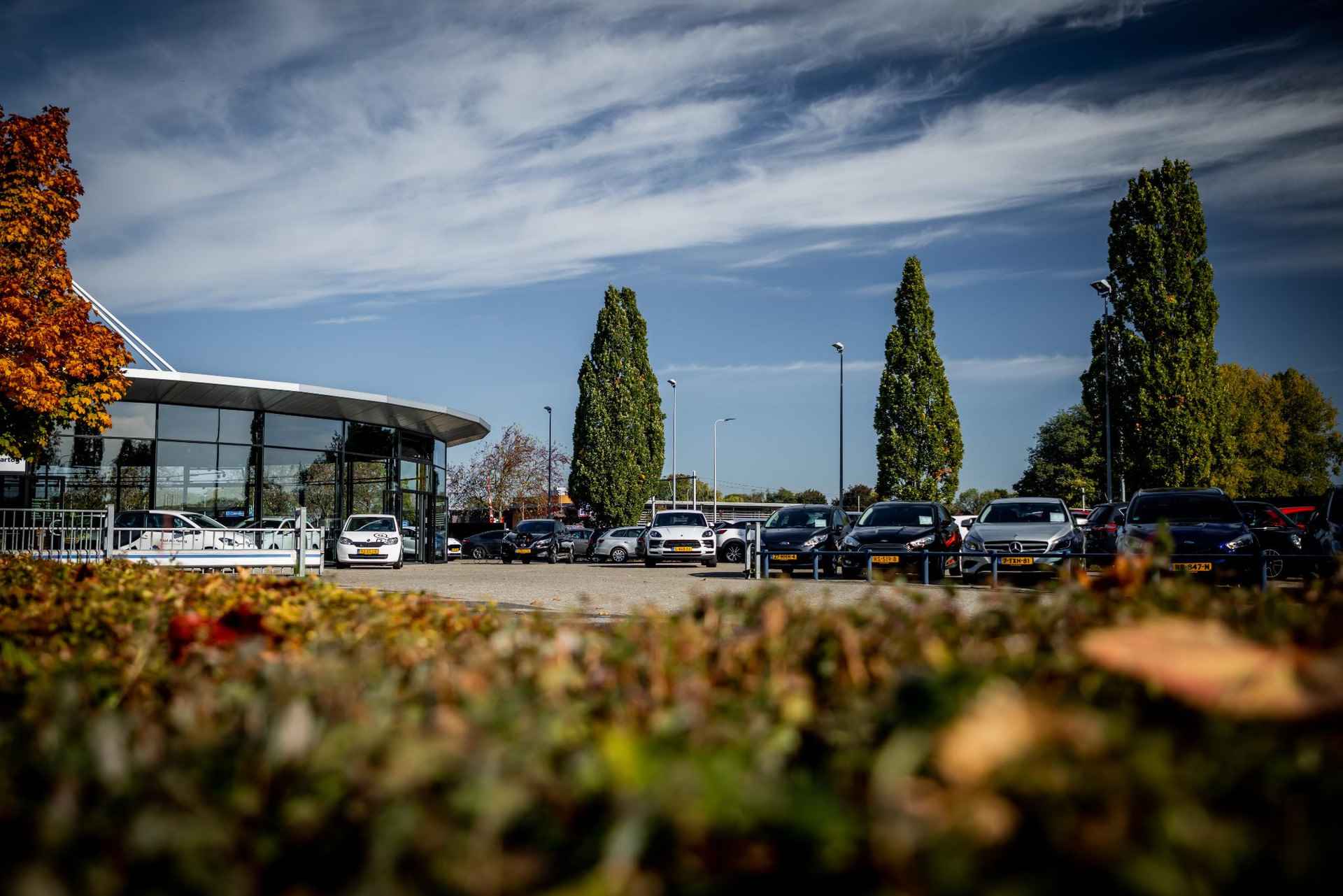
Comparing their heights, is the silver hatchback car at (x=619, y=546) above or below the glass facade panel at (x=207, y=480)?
below

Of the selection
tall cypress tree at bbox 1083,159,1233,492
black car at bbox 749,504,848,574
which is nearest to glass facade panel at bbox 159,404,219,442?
black car at bbox 749,504,848,574

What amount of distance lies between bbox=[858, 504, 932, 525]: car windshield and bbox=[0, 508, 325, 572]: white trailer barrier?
38.1 ft

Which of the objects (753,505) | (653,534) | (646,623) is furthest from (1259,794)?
(753,505)

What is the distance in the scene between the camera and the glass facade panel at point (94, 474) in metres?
27.3

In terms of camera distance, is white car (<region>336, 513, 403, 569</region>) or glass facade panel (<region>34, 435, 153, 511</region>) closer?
glass facade panel (<region>34, 435, 153, 511</region>)

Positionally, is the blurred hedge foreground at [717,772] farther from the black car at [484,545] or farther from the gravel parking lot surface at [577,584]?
the black car at [484,545]

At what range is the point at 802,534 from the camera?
75.6 feet

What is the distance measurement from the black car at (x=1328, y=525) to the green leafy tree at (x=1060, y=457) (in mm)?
57112

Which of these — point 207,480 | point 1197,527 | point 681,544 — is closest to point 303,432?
point 207,480

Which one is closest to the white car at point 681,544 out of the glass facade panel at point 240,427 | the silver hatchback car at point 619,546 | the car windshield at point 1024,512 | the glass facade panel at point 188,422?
the silver hatchback car at point 619,546

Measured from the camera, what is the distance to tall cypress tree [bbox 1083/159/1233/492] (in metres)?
39.9

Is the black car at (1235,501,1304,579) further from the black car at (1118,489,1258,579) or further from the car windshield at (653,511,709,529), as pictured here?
the car windshield at (653,511,709,529)

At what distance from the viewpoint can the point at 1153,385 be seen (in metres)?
40.0

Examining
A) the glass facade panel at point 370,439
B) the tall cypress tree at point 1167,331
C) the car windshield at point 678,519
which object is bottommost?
the car windshield at point 678,519
